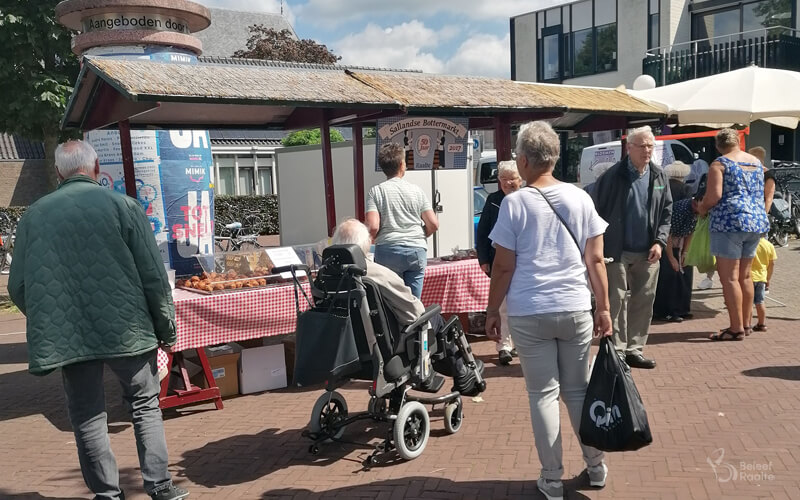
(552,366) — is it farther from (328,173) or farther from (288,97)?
(328,173)

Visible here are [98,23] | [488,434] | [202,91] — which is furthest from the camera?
[98,23]

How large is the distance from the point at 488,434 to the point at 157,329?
2.28 m

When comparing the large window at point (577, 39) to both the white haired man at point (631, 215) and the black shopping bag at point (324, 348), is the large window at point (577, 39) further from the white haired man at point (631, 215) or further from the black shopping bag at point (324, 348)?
the black shopping bag at point (324, 348)

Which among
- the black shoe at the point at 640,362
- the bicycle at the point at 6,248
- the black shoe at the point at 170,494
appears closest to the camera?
the black shoe at the point at 170,494

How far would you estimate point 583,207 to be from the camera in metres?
3.46

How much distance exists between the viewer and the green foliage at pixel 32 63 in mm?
11523

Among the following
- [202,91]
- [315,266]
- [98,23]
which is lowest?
[315,266]

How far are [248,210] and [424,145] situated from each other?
1769 centimetres

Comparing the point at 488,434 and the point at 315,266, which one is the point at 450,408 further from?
the point at 315,266

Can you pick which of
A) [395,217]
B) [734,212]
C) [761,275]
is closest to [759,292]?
[761,275]

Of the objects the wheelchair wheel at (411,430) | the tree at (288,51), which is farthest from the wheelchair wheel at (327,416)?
the tree at (288,51)

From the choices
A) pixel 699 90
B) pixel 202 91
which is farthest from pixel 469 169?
pixel 202 91

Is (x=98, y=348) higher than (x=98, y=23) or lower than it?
lower

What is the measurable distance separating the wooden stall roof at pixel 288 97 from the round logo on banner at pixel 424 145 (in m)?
0.35
